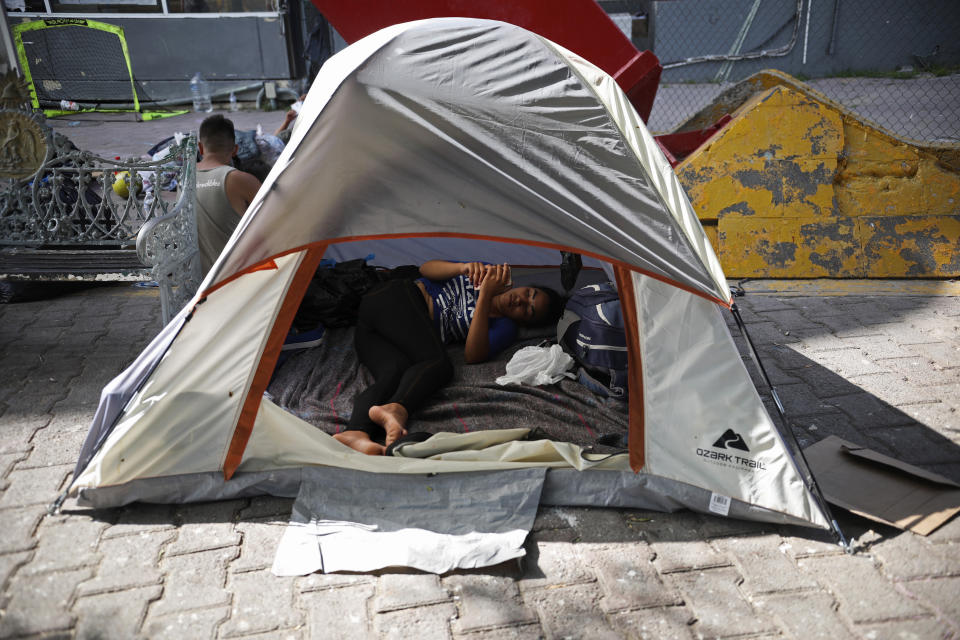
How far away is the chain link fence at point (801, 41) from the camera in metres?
10.9

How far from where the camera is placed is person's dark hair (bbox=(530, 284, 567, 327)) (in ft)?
12.3

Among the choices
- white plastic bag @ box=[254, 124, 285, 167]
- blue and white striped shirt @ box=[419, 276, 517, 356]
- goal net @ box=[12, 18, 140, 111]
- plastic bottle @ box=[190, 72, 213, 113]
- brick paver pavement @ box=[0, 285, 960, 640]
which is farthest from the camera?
plastic bottle @ box=[190, 72, 213, 113]

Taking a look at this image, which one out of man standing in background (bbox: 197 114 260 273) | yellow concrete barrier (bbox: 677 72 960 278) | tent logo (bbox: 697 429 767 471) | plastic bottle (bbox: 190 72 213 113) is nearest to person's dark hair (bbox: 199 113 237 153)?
man standing in background (bbox: 197 114 260 273)

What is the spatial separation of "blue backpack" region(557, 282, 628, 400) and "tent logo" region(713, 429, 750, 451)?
2.37 ft

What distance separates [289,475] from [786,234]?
351cm

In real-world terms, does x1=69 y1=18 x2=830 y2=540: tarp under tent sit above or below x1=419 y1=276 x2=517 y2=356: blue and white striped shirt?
above

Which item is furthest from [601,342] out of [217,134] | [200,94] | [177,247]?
[200,94]

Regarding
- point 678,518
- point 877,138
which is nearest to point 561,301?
point 678,518

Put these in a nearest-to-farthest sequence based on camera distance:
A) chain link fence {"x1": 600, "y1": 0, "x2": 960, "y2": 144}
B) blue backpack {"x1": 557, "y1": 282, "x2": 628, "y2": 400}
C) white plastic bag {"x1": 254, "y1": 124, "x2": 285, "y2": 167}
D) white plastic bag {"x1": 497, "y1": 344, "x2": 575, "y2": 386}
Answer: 1. blue backpack {"x1": 557, "y1": 282, "x2": 628, "y2": 400}
2. white plastic bag {"x1": 497, "y1": 344, "x2": 575, "y2": 386}
3. white plastic bag {"x1": 254, "y1": 124, "x2": 285, "y2": 167}
4. chain link fence {"x1": 600, "y1": 0, "x2": 960, "y2": 144}

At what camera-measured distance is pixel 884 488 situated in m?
2.62

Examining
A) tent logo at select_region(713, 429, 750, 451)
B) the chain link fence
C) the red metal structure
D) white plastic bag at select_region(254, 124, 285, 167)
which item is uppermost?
the red metal structure

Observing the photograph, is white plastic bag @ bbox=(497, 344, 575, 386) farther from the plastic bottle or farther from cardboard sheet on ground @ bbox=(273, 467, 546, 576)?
the plastic bottle

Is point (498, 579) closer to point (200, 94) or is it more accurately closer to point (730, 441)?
point (730, 441)

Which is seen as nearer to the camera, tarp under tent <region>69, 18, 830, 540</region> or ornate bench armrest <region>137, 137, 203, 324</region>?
tarp under tent <region>69, 18, 830, 540</region>
